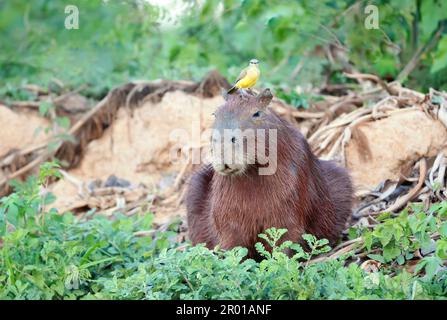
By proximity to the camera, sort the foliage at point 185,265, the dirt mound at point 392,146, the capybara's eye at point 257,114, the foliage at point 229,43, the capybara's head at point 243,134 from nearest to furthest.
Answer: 1. the foliage at point 185,265
2. the capybara's head at point 243,134
3. the capybara's eye at point 257,114
4. the dirt mound at point 392,146
5. the foliage at point 229,43

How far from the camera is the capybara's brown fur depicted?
4.71m

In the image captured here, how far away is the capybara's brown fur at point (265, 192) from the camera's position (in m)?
4.71

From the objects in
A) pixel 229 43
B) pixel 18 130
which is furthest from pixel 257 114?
pixel 229 43

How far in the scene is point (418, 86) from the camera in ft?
24.6

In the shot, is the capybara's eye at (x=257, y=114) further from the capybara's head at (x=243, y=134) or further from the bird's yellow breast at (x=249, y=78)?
the bird's yellow breast at (x=249, y=78)

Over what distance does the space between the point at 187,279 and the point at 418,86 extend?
3.98 meters

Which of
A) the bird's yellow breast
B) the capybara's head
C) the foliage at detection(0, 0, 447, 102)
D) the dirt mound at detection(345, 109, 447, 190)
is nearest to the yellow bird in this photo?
the bird's yellow breast

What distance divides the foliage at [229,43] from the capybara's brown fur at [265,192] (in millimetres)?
1914

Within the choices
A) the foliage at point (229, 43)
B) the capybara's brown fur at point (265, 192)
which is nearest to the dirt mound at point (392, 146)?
the foliage at point (229, 43)

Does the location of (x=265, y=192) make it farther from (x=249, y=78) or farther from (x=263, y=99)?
(x=249, y=78)

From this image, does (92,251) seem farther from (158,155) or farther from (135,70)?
(135,70)

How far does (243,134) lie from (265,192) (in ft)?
1.37

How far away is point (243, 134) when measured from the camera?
4.59 m
